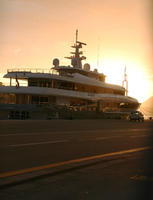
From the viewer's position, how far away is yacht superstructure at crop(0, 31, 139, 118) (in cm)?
3697

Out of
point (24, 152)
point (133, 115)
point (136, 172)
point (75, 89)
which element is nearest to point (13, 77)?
point (75, 89)

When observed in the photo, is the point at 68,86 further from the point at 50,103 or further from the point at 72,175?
the point at 72,175

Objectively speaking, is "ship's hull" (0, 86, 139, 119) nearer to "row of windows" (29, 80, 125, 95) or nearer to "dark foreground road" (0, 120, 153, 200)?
"row of windows" (29, 80, 125, 95)

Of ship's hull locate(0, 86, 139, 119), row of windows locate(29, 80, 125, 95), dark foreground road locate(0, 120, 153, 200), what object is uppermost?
row of windows locate(29, 80, 125, 95)

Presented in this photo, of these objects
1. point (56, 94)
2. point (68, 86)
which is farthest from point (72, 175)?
point (68, 86)

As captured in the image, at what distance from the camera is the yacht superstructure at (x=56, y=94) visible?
36969 mm

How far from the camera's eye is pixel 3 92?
1533 inches

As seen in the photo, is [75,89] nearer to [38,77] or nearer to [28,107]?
[38,77]

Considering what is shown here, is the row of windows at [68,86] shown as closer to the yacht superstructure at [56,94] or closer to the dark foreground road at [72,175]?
the yacht superstructure at [56,94]

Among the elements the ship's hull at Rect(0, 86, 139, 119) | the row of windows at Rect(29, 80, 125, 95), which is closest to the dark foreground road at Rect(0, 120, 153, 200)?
the ship's hull at Rect(0, 86, 139, 119)

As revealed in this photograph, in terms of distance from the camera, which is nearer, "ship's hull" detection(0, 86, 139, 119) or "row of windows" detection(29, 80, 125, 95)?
"ship's hull" detection(0, 86, 139, 119)

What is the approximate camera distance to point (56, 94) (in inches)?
1567

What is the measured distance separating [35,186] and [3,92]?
34.4 meters

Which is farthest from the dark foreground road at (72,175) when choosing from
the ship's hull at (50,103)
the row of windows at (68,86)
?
the row of windows at (68,86)
